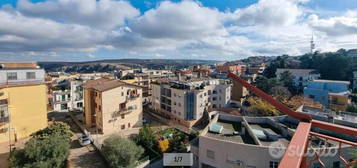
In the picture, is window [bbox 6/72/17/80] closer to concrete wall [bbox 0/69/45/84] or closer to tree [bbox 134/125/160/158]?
concrete wall [bbox 0/69/45/84]

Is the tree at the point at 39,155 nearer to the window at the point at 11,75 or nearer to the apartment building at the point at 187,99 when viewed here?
the window at the point at 11,75

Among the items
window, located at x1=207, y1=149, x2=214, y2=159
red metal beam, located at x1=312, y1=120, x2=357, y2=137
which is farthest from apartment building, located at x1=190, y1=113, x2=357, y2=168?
red metal beam, located at x1=312, y1=120, x2=357, y2=137

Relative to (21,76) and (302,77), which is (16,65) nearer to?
(21,76)

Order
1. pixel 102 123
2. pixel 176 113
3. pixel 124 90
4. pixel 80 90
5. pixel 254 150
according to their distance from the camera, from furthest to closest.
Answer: pixel 80 90
pixel 176 113
pixel 124 90
pixel 102 123
pixel 254 150

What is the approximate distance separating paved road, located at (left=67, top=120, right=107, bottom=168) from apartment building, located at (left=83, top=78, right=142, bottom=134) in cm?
468

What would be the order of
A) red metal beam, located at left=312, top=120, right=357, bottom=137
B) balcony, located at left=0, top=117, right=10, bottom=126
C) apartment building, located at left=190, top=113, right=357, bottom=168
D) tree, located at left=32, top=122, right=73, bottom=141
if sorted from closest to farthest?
red metal beam, located at left=312, top=120, right=357, bottom=137 → apartment building, located at left=190, top=113, right=357, bottom=168 → tree, located at left=32, top=122, right=73, bottom=141 → balcony, located at left=0, top=117, right=10, bottom=126

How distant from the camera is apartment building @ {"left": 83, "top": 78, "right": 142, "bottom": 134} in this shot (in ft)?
93.1

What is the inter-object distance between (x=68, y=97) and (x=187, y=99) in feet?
82.4

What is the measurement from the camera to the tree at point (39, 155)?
15.9 m

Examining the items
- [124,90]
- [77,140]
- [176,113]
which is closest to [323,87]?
[176,113]

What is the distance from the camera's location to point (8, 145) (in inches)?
901

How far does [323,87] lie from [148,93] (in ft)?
137

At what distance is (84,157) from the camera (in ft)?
70.4

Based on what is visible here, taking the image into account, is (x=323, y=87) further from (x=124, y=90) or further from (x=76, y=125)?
(x=76, y=125)
